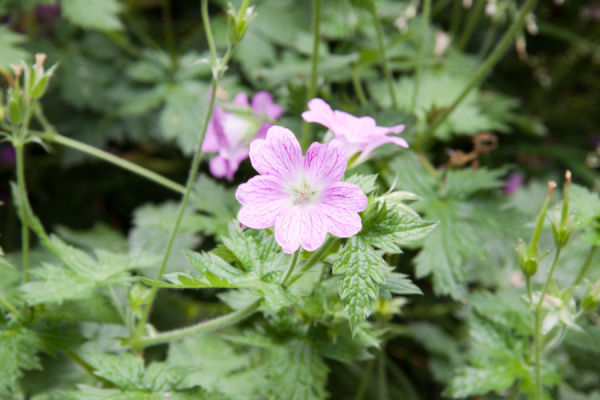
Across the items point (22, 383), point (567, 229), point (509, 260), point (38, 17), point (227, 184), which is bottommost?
point (22, 383)

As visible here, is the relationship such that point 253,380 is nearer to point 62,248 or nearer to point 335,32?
point 62,248

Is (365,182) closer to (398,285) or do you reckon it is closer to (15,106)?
(398,285)

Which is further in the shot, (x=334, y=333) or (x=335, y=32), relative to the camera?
(x=335, y=32)

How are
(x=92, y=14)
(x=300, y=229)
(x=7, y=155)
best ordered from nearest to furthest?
(x=300, y=229), (x=92, y=14), (x=7, y=155)

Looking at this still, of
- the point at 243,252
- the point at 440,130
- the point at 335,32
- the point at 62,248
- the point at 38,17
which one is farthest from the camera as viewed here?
the point at 38,17

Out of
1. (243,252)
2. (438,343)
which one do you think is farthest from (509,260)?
(243,252)

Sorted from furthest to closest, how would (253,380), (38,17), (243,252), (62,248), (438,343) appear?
(38,17), (438,343), (253,380), (62,248), (243,252)

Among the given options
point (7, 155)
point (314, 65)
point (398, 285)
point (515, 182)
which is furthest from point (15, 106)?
point (515, 182)
